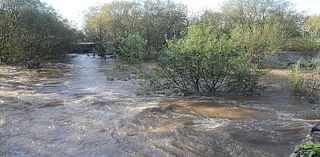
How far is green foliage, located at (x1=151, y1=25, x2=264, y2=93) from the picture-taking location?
55.4 ft

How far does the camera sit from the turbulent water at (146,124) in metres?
9.61

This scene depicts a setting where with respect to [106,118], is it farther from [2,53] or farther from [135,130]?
[2,53]

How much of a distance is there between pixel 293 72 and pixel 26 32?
2412 centimetres

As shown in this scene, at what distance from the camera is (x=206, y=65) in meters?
17.0

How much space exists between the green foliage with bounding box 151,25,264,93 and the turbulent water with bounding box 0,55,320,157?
1.15 meters

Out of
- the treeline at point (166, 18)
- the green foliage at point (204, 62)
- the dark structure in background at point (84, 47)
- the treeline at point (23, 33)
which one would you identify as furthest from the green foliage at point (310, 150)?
the dark structure in background at point (84, 47)

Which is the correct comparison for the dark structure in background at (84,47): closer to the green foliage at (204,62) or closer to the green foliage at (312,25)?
the green foliage at (312,25)

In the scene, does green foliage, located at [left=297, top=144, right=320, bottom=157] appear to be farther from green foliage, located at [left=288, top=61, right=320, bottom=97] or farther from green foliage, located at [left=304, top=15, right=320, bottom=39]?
green foliage, located at [left=304, top=15, right=320, bottom=39]

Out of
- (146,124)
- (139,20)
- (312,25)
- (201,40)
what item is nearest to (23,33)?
(139,20)

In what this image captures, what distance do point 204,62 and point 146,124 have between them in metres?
5.76

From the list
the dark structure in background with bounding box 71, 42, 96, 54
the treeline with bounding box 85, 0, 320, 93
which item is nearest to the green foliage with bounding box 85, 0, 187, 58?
the treeline with bounding box 85, 0, 320, 93

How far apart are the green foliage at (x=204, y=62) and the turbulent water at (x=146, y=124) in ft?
3.78

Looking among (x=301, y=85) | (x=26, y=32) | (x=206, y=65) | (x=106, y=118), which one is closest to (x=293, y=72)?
(x=301, y=85)

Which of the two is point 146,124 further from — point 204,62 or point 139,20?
point 139,20
